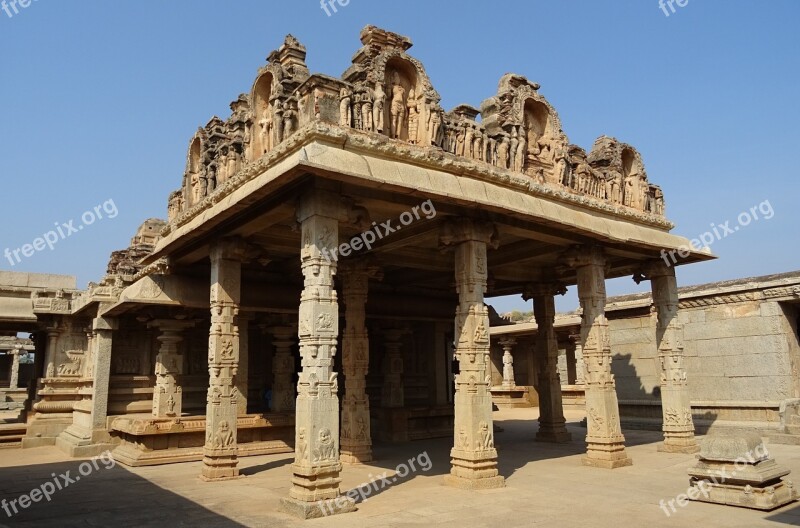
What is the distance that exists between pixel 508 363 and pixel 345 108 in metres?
20.7

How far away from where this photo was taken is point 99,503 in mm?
7406

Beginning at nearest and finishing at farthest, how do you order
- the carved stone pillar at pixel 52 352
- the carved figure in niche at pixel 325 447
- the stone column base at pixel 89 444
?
the carved figure in niche at pixel 325 447 → the stone column base at pixel 89 444 → the carved stone pillar at pixel 52 352

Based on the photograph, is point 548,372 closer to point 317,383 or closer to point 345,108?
point 317,383

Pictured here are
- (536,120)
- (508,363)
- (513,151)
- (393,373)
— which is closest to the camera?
(513,151)

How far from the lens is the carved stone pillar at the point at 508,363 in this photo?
25.8 metres

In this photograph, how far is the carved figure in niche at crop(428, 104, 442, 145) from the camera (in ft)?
26.7

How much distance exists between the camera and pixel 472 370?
26.8 feet

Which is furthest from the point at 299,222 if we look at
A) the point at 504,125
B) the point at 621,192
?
the point at 621,192

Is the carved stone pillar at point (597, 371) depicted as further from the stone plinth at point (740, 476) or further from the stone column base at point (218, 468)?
the stone column base at point (218, 468)

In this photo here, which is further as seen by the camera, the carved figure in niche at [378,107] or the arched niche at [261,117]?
the arched niche at [261,117]

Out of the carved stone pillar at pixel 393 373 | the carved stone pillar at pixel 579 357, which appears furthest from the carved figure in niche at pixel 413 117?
the carved stone pillar at pixel 579 357

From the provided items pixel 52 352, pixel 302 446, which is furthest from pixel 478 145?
pixel 52 352

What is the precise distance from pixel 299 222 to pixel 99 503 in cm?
452


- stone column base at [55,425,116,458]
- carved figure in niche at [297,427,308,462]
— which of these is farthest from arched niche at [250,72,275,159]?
stone column base at [55,425,116,458]
